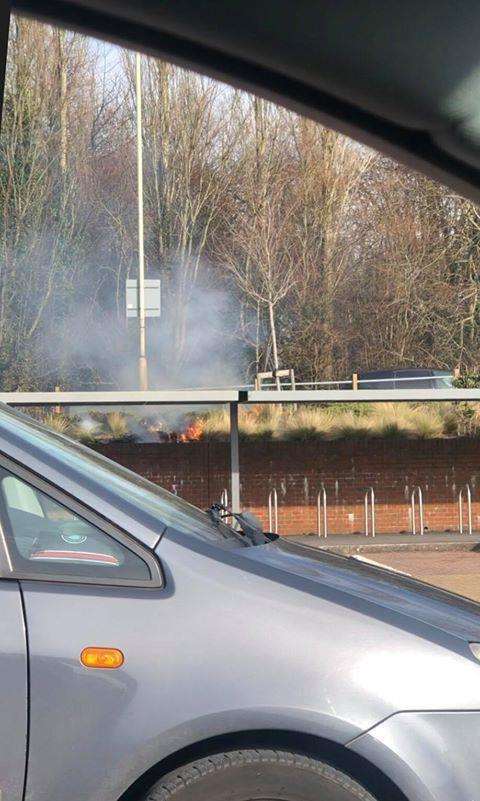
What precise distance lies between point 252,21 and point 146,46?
0.34 m

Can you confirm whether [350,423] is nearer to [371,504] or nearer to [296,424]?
[296,424]

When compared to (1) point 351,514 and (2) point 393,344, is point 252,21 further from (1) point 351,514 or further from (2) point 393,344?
(2) point 393,344

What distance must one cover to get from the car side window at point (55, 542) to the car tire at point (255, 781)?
506mm

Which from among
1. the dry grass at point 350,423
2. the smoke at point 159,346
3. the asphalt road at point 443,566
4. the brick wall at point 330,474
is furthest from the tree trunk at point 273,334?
the asphalt road at point 443,566

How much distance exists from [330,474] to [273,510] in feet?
4.32

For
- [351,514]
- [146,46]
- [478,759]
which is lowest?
[351,514]

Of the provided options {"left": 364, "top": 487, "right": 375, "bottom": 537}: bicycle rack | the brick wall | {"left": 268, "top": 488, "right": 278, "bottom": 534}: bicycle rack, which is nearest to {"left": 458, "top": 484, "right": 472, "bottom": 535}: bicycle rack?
the brick wall

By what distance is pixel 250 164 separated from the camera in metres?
36.1

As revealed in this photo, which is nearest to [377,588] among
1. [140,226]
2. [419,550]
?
[419,550]

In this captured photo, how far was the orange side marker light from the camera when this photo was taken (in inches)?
108

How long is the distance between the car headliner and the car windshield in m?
1.21

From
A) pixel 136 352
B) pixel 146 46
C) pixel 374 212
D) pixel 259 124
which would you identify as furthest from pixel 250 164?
pixel 146 46

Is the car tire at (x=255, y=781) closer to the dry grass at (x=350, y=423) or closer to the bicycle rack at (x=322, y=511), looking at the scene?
the bicycle rack at (x=322, y=511)

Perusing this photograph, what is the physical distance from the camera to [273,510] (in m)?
21.3
